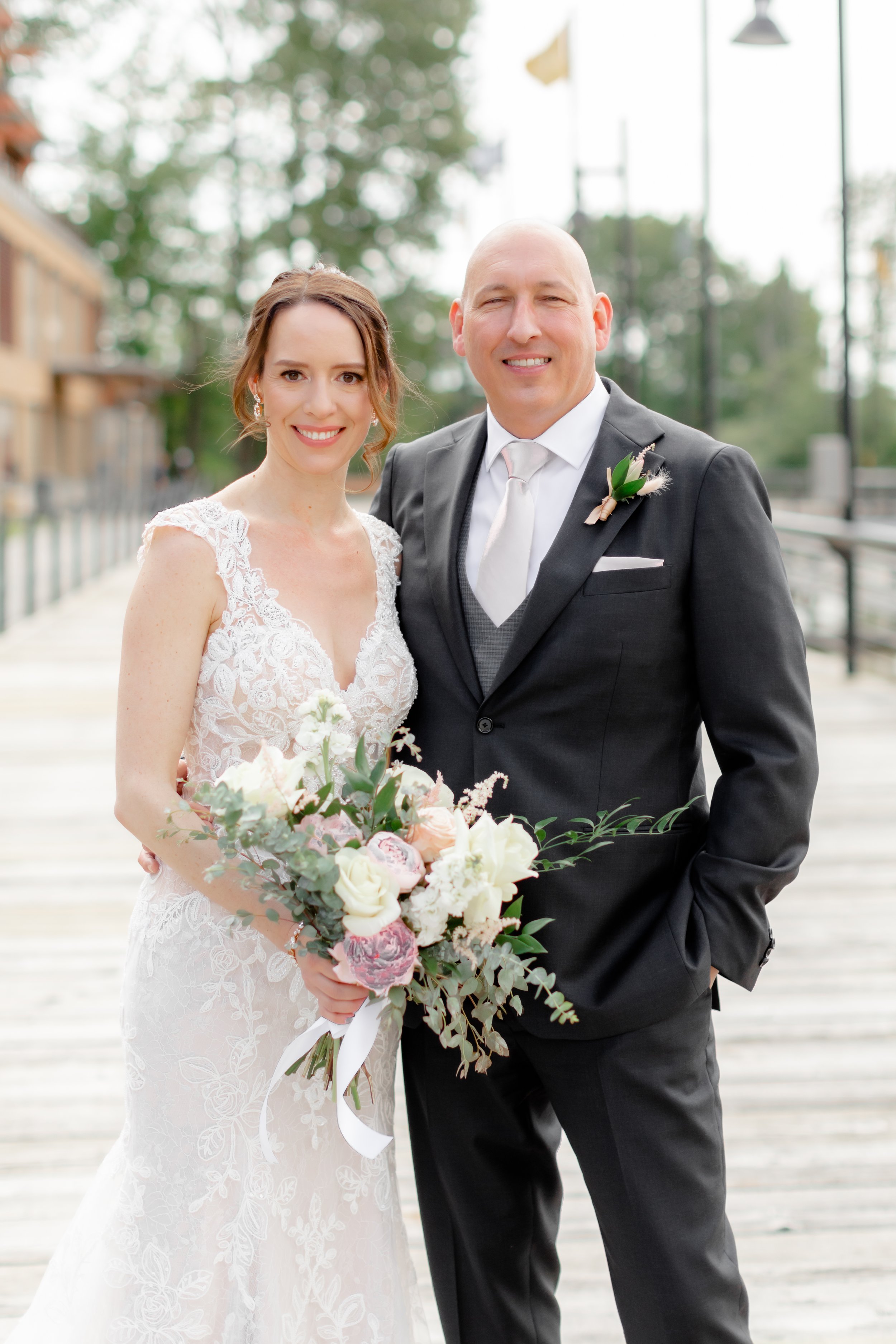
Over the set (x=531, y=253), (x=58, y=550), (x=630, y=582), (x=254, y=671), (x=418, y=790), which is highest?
(x=58, y=550)

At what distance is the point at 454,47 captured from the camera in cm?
4084

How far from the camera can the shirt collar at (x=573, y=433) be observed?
8.81 feet

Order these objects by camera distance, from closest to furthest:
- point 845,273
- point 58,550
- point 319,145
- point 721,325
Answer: point 845,273 < point 58,550 < point 319,145 < point 721,325

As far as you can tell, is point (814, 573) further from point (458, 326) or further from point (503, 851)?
point (503, 851)

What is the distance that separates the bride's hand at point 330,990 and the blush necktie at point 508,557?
741mm

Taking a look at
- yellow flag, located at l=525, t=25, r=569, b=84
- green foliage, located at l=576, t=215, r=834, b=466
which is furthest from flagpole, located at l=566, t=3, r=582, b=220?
green foliage, located at l=576, t=215, r=834, b=466

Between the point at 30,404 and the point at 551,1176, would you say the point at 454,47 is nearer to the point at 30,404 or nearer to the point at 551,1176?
the point at 30,404

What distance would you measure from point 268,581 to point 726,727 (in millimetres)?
936

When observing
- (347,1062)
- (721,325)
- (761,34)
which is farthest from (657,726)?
(721,325)

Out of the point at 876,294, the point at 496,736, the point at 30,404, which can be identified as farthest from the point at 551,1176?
the point at 876,294

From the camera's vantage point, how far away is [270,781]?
2.12 meters

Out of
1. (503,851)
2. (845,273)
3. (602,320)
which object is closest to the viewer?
(503,851)

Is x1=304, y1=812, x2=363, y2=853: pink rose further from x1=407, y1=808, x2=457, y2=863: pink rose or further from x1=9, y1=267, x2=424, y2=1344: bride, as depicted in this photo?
x1=9, y1=267, x2=424, y2=1344: bride

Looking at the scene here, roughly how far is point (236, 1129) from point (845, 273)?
10296 mm
